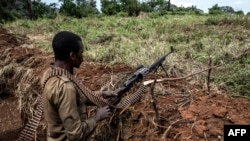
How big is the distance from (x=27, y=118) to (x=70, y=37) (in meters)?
3.18

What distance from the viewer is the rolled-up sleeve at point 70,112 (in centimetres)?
263

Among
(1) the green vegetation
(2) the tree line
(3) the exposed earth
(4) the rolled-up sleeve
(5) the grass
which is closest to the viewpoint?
(4) the rolled-up sleeve

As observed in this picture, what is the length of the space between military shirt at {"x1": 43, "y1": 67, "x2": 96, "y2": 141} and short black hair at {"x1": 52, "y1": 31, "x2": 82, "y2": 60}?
0.59ft

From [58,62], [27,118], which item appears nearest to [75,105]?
[58,62]

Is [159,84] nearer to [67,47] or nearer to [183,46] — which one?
[67,47]

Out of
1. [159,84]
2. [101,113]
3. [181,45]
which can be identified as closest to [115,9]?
[181,45]

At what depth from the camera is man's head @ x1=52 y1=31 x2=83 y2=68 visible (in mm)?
2703

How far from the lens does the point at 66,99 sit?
2637 mm

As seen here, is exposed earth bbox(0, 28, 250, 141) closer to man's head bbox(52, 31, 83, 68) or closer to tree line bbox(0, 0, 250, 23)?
man's head bbox(52, 31, 83, 68)

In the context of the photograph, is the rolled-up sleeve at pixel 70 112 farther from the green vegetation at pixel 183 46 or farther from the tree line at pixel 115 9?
the tree line at pixel 115 9

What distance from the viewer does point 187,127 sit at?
3520 mm

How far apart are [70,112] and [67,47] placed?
0.46 m

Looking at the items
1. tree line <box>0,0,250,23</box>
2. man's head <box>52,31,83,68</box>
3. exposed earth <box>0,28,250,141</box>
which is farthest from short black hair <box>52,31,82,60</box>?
tree line <box>0,0,250,23</box>

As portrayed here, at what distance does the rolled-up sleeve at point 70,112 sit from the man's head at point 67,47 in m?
0.20
